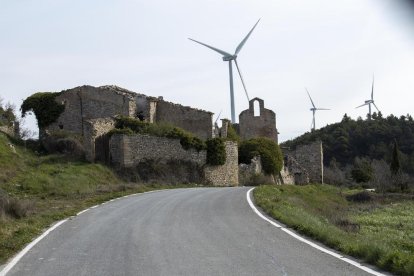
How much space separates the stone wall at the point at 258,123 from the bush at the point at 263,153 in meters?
12.3

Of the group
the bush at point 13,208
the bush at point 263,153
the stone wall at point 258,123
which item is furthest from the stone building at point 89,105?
the bush at point 13,208

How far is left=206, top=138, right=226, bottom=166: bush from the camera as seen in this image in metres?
41.5

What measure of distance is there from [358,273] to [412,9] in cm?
458

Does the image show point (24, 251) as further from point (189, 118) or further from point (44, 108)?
point (189, 118)

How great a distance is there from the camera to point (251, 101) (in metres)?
64.5

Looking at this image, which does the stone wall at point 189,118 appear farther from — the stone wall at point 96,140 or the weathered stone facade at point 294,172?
the weathered stone facade at point 294,172

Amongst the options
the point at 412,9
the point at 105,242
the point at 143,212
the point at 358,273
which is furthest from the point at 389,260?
the point at 143,212

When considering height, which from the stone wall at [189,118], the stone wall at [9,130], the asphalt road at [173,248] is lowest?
the asphalt road at [173,248]

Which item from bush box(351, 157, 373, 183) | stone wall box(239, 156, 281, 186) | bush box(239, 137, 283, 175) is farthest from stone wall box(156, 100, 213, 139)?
bush box(351, 157, 373, 183)

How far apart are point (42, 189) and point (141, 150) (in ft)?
36.8

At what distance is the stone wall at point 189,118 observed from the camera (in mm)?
47000

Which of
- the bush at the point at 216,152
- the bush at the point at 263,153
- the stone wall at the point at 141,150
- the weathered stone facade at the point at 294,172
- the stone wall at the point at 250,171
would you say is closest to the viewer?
the stone wall at the point at 141,150

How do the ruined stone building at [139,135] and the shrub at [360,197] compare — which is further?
the shrub at [360,197]

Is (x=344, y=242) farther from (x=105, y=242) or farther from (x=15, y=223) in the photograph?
(x=15, y=223)
